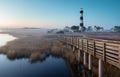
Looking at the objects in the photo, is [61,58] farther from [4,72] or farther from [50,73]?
[4,72]

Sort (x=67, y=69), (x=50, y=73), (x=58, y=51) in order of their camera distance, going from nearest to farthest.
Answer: (x=50, y=73) < (x=67, y=69) < (x=58, y=51)

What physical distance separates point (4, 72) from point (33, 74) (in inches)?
115

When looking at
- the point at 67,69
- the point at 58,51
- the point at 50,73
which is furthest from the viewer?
the point at 58,51

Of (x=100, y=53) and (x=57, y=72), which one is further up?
(x=100, y=53)

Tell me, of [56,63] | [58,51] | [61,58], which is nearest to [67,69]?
[56,63]

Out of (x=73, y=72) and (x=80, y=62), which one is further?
(x=80, y=62)

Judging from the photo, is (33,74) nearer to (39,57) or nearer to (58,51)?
(39,57)

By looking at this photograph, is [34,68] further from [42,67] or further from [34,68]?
[42,67]

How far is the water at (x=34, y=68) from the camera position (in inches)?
551

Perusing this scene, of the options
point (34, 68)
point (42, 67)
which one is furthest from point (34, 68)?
point (42, 67)

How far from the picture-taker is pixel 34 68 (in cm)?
1562

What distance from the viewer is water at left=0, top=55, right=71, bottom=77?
13995 mm

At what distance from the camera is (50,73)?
14.2 m

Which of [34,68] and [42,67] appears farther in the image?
[42,67]
